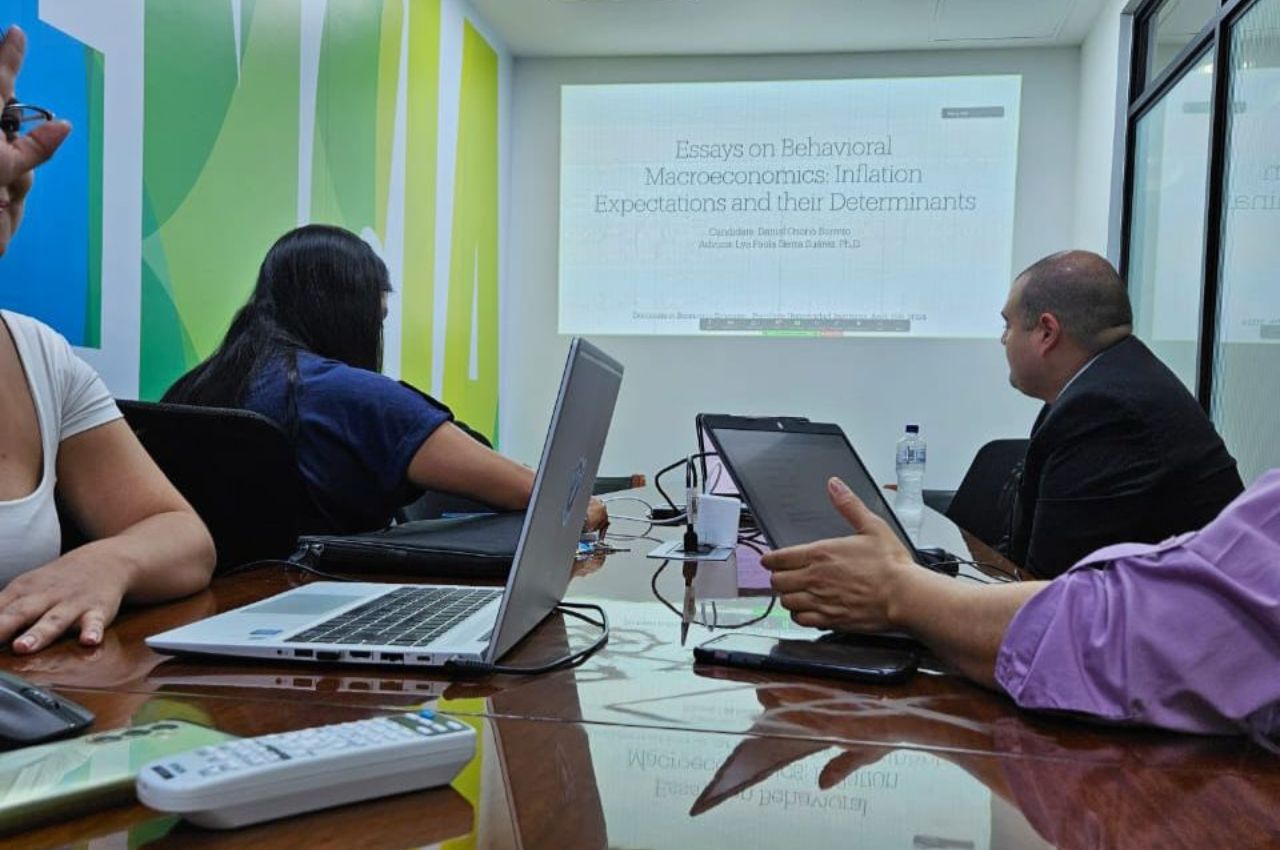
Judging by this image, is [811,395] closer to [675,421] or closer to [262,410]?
[675,421]

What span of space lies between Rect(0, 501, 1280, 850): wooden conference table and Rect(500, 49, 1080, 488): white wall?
4.02 m

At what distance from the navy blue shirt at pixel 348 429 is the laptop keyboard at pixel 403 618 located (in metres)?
0.67

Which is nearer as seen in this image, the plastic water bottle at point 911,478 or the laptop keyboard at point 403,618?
the laptop keyboard at point 403,618

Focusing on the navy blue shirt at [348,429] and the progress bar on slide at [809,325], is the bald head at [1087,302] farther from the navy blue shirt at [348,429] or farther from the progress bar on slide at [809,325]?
the progress bar on slide at [809,325]

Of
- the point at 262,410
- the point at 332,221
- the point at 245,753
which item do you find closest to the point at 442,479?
the point at 262,410

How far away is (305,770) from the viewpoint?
522 mm

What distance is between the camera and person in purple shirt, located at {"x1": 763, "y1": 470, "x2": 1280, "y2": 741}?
729 millimetres

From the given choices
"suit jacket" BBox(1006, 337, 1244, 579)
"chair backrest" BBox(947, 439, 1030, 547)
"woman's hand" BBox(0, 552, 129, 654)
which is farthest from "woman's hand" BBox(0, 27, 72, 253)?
"chair backrest" BBox(947, 439, 1030, 547)

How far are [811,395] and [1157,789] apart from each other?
434 centimetres

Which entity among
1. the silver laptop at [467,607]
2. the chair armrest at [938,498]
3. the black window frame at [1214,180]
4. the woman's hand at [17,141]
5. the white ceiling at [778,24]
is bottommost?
the chair armrest at [938,498]

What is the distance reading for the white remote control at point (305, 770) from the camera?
0.49 meters

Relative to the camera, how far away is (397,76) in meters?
3.66

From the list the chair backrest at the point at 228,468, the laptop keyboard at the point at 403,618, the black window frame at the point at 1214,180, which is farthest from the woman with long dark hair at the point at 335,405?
the black window frame at the point at 1214,180

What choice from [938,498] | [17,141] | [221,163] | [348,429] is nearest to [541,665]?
[17,141]
